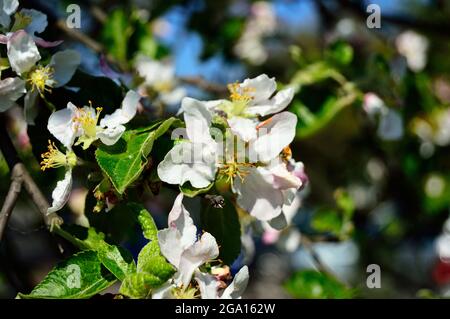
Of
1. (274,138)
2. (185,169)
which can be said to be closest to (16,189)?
(185,169)

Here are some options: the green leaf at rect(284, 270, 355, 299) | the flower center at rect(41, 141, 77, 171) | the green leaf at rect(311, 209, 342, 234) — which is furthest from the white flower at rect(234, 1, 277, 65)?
the flower center at rect(41, 141, 77, 171)

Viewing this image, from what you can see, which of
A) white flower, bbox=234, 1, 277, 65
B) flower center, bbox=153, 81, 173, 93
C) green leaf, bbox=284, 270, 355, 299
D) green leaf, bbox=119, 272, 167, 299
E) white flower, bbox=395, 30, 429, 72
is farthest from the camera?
white flower, bbox=395, 30, 429, 72

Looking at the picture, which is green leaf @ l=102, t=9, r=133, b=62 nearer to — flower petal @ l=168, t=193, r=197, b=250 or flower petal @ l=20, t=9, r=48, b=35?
flower petal @ l=20, t=9, r=48, b=35

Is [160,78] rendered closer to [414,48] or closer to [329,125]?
[329,125]

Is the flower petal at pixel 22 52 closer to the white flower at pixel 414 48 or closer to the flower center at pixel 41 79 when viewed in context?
the flower center at pixel 41 79

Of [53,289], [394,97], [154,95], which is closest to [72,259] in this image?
[53,289]

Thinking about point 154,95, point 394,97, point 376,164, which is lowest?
point 376,164
